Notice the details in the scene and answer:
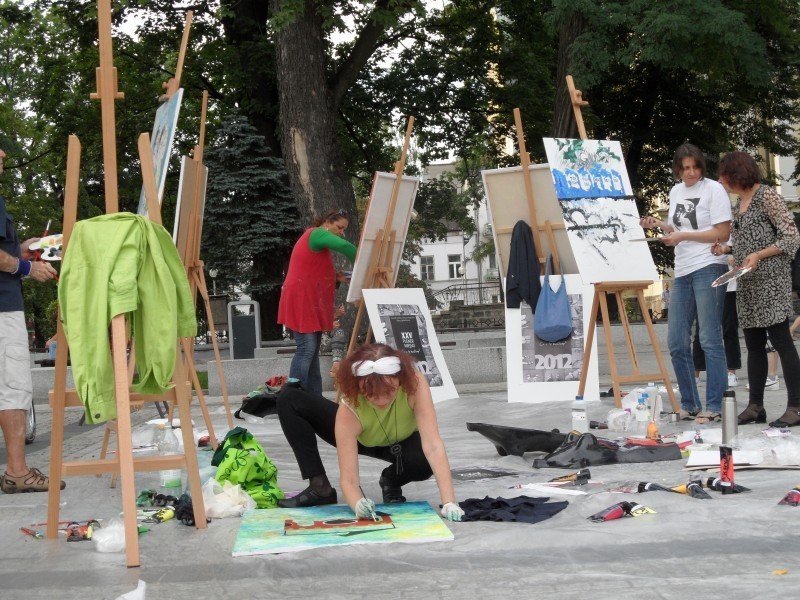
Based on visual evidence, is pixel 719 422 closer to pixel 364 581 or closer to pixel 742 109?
pixel 364 581

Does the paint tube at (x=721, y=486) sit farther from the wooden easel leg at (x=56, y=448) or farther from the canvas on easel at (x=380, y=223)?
the canvas on easel at (x=380, y=223)

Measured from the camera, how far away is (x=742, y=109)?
21406 mm

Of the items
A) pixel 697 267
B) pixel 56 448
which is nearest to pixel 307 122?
pixel 697 267

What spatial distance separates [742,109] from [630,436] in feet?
54.7

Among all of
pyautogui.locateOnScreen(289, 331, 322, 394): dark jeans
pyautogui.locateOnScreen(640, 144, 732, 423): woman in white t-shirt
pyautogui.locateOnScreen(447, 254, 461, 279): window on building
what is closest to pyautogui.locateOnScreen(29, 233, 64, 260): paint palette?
pyautogui.locateOnScreen(289, 331, 322, 394): dark jeans

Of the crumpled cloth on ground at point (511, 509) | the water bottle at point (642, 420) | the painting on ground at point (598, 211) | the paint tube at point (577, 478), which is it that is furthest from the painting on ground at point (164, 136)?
the water bottle at point (642, 420)

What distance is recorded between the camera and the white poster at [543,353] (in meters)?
8.59

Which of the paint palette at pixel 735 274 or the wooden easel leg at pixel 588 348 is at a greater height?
the paint palette at pixel 735 274

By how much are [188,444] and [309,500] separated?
68 cm

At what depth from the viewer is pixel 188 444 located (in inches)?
165

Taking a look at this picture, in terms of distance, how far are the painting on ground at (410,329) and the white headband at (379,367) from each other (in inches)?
169

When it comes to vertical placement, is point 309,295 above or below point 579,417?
above

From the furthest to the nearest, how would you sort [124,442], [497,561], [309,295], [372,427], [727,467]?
[309,295]
[727,467]
[372,427]
[124,442]
[497,561]

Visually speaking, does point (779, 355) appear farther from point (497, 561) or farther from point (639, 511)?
point (497, 561)
